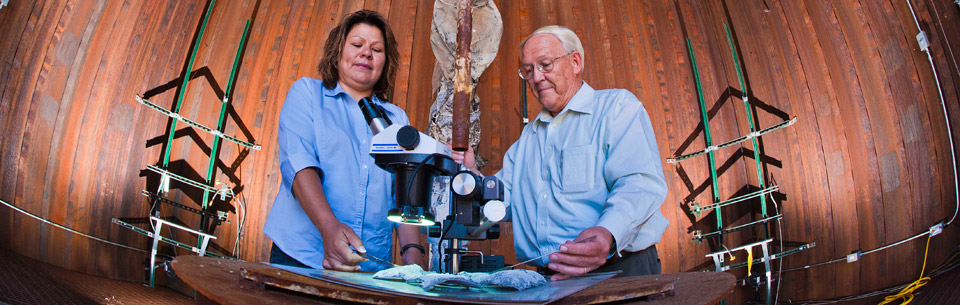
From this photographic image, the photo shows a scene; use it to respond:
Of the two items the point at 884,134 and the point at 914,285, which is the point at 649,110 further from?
the point at 914,285

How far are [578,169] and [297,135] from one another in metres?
0.66

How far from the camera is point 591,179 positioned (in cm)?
118

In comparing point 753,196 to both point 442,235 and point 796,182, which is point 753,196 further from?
point 442,235

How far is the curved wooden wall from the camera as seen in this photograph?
1.71 meters

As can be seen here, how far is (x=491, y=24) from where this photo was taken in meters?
2.70

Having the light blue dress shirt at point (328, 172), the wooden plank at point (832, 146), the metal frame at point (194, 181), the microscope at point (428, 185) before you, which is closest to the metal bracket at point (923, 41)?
the wooden plank at point (832, 146)

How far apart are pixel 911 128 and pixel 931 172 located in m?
0.17

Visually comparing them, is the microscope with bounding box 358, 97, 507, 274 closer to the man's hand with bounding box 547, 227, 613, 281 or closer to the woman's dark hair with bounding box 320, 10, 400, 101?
the man's hand with bounding box 547, 227, 613, 281

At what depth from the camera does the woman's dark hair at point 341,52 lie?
1345 mm

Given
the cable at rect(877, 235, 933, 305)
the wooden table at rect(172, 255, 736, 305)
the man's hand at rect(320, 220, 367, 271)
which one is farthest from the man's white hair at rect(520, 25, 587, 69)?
the cable at rect(877, 235, 933, 305)

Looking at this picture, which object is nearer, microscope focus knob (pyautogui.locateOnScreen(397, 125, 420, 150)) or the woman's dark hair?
microscope focus knob (pyautogui.locateOnScreen(397, 125, 420, 150))

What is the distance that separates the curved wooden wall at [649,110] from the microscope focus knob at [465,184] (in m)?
1.55

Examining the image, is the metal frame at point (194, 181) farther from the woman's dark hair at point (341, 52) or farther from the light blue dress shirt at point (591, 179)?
the light blue dress shirt at point (591, 179)

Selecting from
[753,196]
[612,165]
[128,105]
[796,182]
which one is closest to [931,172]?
[796,182]
